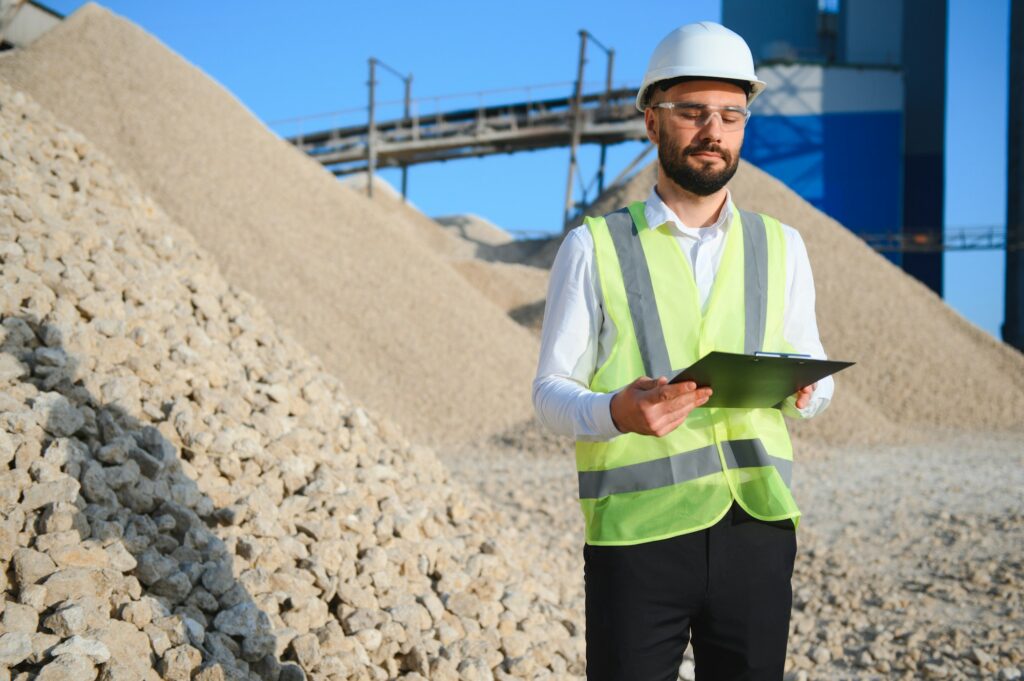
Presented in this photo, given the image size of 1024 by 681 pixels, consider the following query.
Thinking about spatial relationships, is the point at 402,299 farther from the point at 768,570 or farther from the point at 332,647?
the point at 768,570

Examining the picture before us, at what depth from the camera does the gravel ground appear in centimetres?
463

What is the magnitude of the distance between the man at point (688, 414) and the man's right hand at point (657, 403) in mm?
120

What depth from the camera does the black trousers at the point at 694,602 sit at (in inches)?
73.9

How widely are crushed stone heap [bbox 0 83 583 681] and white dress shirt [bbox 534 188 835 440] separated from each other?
1.66 meters

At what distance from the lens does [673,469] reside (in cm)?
193

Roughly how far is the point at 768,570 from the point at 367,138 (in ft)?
83.1

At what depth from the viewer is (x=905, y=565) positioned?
6.29 metres

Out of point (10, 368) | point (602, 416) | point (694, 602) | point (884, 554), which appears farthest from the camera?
point (884, 554)

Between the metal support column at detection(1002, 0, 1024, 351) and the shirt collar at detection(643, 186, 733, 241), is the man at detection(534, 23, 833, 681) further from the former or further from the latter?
the metal support column at detection(1002, 0, 1024, 351)

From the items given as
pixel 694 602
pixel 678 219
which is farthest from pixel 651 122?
pixel 694 602

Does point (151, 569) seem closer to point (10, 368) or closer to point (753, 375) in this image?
point (10, 368)

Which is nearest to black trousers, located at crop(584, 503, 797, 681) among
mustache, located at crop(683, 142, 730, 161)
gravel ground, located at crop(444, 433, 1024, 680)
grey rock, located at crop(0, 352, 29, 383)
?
mustache, located at crop(683, 142, 730, 161)

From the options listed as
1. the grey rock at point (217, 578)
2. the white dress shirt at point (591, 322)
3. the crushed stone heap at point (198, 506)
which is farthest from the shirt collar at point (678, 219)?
the grey rock at point (217, 578)

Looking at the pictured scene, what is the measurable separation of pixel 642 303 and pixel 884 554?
539 centimetres
